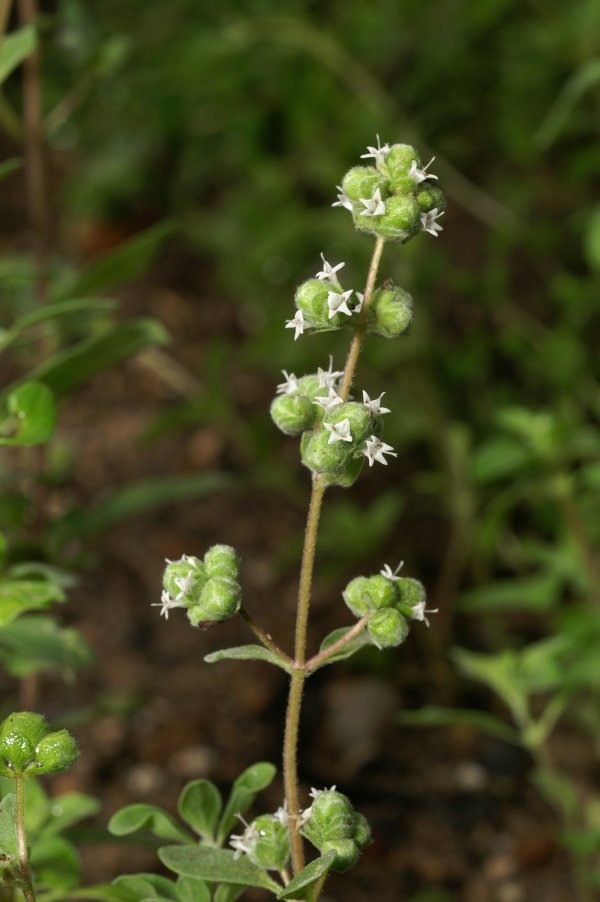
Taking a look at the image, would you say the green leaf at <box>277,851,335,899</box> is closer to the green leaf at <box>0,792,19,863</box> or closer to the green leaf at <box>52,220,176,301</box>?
the green leaf at <box>0,792,19,863</box>

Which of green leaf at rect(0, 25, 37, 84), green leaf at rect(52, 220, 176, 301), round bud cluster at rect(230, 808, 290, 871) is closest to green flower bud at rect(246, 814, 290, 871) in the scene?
round bud cluster at rect(230, 808, 290, 871)

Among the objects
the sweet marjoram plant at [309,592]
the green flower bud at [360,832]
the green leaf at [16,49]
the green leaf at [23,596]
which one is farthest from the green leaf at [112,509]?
the green flower bud at [360,832]

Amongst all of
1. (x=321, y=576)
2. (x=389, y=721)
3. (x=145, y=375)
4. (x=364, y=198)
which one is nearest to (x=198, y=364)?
(x=145, y=375)

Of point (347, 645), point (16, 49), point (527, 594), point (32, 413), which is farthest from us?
point (527, 594)

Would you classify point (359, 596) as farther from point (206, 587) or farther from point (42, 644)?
point (42, 644)

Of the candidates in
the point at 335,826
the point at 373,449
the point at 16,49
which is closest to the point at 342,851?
the point at 335,826
